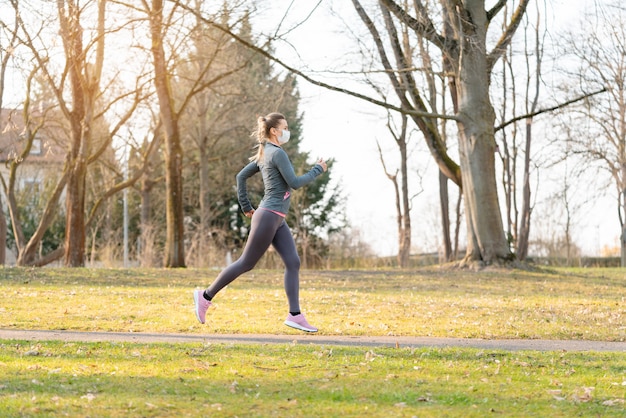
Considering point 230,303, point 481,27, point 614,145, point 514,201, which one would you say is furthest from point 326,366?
point 614,145

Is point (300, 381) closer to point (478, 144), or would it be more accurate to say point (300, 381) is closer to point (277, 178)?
point (277, 178)

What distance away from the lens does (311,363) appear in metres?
7.32

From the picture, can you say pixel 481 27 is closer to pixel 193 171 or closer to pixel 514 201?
pixel 514 201

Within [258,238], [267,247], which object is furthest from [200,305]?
[258,238]

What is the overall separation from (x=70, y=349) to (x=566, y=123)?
109ft

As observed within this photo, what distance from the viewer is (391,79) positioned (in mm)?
22188

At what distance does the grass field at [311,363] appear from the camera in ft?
18.8

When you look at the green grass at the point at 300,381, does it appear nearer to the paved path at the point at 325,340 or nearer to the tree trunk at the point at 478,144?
the paved path at the point at 325,340

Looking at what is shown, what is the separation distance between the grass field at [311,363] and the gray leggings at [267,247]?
3.01 feet

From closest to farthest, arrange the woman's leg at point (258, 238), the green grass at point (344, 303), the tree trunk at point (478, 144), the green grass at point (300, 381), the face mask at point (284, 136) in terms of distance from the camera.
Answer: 1. the green grass at point (300, 381)
2. the woman's leg at point (258, 238)
3. the face mask at point (284, 136)
4. the green grass at point (344, 303)
5. the tree trunk at point (478, 144)

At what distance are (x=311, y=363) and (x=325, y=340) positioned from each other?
1.96 m

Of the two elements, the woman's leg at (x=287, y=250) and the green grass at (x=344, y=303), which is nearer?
the woman's leg at (x=287, y=250)

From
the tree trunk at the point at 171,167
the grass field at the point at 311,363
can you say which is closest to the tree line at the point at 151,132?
the tree trunk at the point at 171,167

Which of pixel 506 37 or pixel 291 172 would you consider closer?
pixel 291 172
